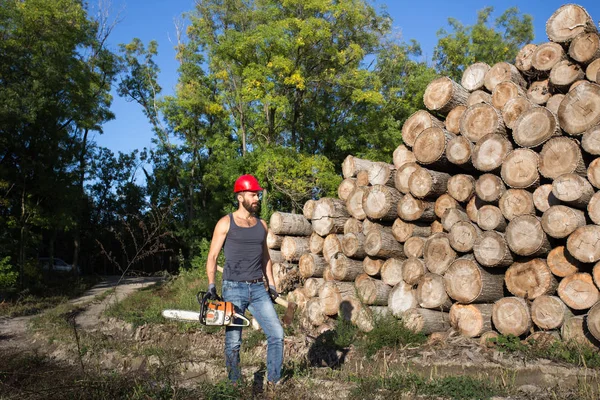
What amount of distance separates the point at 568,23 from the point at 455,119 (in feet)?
6.34

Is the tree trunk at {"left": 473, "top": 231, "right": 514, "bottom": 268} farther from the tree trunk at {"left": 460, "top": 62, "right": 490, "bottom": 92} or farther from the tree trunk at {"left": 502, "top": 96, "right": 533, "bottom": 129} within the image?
the tree trunk at {"left": 460, "top": 62, "right": 490, "bottom": 92}

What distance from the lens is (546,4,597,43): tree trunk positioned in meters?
6.79

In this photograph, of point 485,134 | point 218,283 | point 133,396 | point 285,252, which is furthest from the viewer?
point 218,283

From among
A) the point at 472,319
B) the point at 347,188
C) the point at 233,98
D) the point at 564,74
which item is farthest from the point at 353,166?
the point at 233,98

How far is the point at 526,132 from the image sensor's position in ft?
22.2

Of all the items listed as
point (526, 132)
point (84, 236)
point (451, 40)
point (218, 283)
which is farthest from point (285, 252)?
point (84, 236)

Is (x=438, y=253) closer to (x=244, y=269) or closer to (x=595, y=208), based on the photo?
(x=595, y=208)

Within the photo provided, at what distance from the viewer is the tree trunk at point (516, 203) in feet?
22.1

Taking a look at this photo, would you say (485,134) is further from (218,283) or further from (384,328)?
(218,283)

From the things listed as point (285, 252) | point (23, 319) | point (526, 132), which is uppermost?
point (526, 132)

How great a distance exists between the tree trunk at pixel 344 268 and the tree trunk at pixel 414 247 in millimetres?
967

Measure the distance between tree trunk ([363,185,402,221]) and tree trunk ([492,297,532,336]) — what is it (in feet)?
7.20

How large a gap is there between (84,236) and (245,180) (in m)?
32.4

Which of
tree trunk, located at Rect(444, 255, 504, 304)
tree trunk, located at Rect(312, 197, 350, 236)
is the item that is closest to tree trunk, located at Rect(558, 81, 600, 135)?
tree trunk, located at Rect(444, 255, 504, 304)
